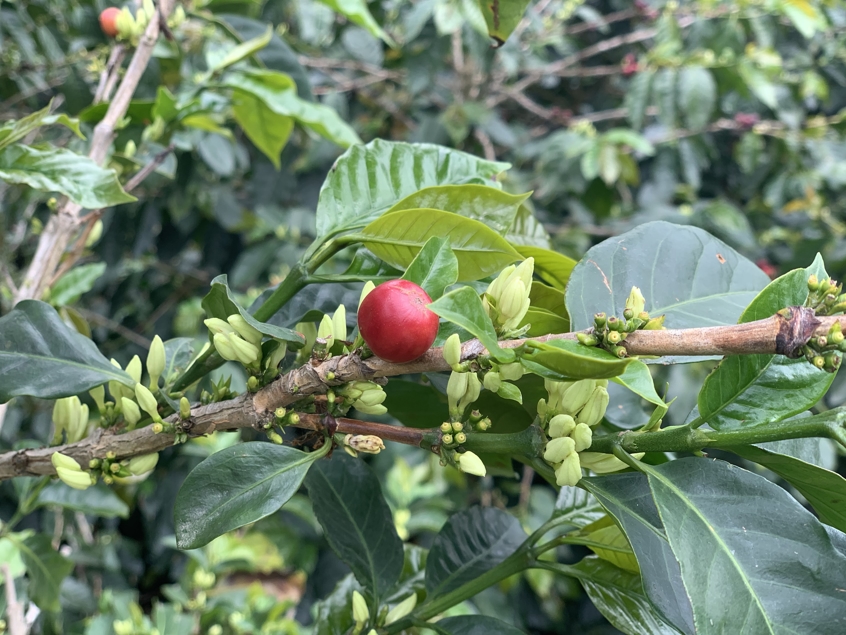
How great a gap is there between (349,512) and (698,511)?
0.33 metres

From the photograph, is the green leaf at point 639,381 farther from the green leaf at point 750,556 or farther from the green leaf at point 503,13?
the green leaf at point 503,13

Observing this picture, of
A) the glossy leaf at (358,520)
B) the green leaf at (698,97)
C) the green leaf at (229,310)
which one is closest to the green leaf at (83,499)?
the glossy leaf at (358,520)

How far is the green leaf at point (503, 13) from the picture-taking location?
54cm

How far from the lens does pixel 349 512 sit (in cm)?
55

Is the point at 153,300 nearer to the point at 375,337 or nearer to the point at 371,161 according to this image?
the point at 371,161

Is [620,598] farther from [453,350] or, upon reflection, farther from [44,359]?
[44,359]

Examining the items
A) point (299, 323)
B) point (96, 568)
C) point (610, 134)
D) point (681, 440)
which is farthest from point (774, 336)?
point (96, 568)

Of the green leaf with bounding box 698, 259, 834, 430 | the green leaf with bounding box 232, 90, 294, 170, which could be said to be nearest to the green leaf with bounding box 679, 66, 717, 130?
the green leaf with bounding box 232, 90, 294, 170

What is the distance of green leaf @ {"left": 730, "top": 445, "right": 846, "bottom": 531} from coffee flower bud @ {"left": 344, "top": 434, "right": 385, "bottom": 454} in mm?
210

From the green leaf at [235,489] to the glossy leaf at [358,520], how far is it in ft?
0.49

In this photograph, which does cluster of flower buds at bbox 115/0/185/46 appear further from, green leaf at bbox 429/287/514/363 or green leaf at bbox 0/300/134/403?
green leaf at bbox 429/287/514/363

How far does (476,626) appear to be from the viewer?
0.47 meters

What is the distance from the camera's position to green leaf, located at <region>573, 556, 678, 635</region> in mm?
424

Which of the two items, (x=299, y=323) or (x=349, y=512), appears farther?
(x=349, y=512)
